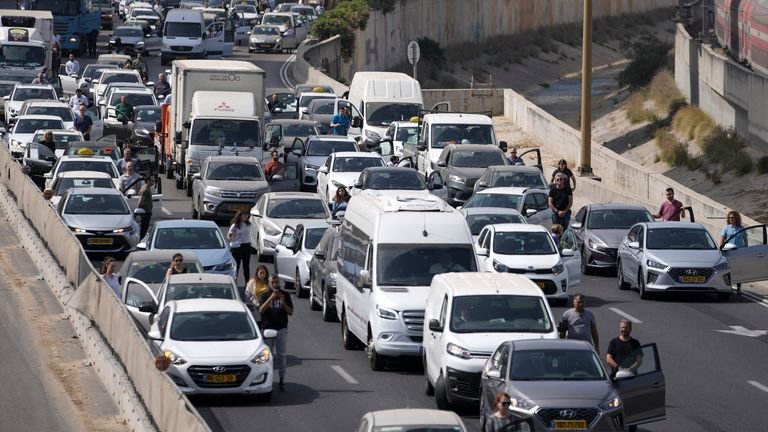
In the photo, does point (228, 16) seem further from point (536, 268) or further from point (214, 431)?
point (214, 431)

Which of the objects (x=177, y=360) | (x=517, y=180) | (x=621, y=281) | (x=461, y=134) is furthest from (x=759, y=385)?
(x=461, y=134)

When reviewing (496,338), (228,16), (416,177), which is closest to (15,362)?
(496,338)

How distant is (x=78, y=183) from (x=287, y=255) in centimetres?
885

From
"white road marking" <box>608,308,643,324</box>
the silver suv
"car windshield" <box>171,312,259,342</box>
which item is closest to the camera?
"car windshield" <box>171,312,259,342</box>

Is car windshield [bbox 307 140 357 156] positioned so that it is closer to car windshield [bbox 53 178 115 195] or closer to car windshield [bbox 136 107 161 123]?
car windshield [bbox 136 107 161 123]

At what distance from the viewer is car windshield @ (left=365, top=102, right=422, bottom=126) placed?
171 ft

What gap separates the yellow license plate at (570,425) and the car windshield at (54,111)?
34170mm

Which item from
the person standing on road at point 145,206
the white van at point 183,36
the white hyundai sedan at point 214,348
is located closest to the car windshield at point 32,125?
the person standing on road at point 145,206

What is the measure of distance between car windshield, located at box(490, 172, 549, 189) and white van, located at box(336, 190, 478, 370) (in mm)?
14174

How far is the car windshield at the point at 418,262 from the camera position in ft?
80.8

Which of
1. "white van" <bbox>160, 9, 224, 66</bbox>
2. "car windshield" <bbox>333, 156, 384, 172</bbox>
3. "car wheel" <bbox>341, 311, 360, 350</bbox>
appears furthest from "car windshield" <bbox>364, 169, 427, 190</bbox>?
"white van" <bbox>160, 9, 224, 66</bbox>

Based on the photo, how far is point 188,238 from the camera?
30.8 m

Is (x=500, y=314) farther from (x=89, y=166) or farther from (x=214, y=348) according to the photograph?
(x=89, y=166)

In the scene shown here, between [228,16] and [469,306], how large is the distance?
261 feet
